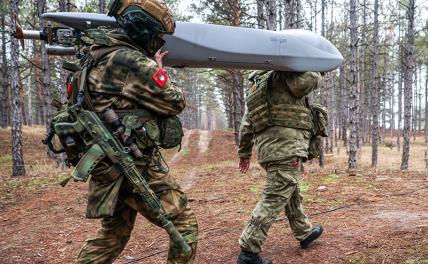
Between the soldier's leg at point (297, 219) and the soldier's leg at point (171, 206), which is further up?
the soldier's leg at point (171, 206)

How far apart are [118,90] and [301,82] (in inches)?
70.6

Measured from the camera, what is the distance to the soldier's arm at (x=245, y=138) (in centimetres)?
408

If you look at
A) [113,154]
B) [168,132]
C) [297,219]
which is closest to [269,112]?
[297,219]

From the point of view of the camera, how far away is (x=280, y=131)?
3.77 meters

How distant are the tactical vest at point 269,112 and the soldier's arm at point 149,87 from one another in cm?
132

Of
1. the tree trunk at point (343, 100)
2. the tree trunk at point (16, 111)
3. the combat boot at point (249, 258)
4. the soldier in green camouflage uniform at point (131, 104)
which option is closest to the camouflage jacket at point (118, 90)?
the soldier in green camouflage uniform at point (131, 104)

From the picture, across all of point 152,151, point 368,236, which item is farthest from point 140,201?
point 368,236

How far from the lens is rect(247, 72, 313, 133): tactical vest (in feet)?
12.4

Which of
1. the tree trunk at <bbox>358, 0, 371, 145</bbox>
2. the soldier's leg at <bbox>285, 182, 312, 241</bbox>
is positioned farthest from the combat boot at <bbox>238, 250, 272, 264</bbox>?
the tree trunk at <bbox>358, 0, 371, 145</bbox>

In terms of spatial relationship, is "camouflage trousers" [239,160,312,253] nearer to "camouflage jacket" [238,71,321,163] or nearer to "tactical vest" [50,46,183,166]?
"camouflage jacket" [238,71,321,163]

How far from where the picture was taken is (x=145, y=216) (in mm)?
2941

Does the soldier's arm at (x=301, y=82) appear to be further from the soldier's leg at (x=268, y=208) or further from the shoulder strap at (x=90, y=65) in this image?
the shoulder strap at (x=90, y=65)

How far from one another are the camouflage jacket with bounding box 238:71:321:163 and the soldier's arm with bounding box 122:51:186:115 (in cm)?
137

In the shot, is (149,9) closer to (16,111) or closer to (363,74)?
(16,111)
